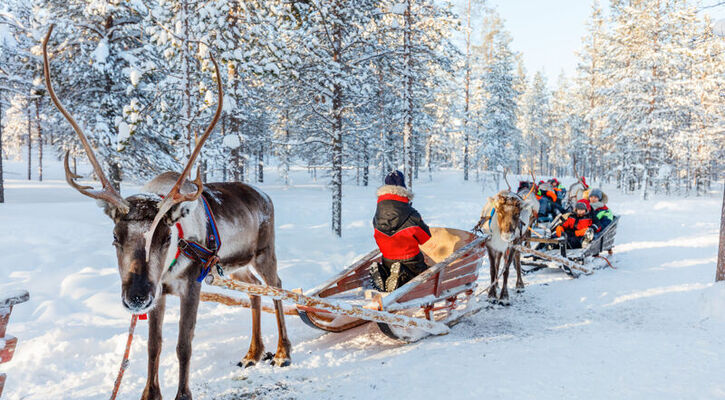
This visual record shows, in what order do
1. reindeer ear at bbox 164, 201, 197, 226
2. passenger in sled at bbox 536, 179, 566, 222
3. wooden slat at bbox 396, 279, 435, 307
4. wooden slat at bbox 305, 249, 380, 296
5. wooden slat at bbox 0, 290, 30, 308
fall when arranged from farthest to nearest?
passenger in sled at bbox 536, 179, 566, 222 → wooden slat at bbox 305, 249, 380, 296 → wooden slat at bbox 396, 279, 435, 307 → reindeer ear at bbox 164, 201, 197, 226 → wooden slat at bbox 0, 290, 30, 308

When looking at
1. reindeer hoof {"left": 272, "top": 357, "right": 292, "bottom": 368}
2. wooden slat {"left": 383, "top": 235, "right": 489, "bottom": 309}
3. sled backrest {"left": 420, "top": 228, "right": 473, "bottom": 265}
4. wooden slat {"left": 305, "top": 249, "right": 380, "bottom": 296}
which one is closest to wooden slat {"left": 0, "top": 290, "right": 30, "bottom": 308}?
reindeer hoof {"left": 272, "top": 357, "right": 292, "bottom": 368}

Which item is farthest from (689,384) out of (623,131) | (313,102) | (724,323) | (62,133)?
(623,131)

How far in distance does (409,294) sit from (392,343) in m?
0.75

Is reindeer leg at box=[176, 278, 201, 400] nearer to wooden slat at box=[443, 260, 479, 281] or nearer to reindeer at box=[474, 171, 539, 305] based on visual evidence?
wooden slat at box=[443, 260, 479, 281]

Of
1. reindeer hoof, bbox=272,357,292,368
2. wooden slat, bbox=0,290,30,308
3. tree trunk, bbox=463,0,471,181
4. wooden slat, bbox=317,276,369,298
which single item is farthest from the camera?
tree trunk, bbox=463,0,471,181

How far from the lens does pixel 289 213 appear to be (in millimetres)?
16922

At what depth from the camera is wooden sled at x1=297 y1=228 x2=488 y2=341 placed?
190 inches

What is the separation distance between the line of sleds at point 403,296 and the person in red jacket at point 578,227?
3.93 metres

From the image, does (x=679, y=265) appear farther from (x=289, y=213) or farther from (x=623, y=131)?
(x=623, y=131)

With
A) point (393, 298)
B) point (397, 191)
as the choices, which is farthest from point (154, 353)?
point (397, 191)

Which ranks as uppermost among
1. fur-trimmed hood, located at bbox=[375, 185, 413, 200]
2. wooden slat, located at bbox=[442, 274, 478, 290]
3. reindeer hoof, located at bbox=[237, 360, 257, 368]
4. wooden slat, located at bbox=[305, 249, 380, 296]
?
fur-trimmed hood, located at bbox=[375, 185, 413, 200]

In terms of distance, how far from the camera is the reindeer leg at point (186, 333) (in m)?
3.51

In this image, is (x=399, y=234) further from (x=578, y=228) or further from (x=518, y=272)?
(x=578, y=228)

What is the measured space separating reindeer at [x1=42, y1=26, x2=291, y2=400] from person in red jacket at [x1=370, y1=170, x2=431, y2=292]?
1.51 metres
